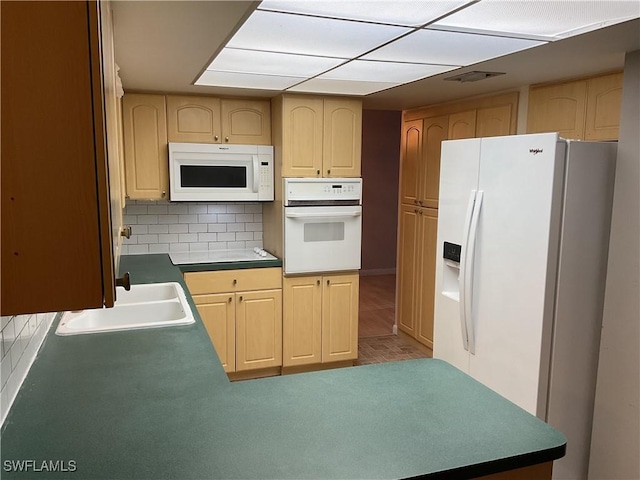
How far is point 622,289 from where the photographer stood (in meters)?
2.29

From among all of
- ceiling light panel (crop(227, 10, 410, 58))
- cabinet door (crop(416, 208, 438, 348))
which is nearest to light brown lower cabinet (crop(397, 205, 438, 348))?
cabinet door (crop(416, 208, 438, 348))

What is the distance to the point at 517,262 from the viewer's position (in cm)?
234

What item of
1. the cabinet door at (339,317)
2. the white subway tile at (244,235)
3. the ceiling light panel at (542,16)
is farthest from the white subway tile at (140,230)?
the ceiling light panel at (542,16)

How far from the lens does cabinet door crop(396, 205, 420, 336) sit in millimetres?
4305

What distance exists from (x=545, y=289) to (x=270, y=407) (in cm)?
147

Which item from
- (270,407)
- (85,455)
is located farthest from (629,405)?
(85,455)

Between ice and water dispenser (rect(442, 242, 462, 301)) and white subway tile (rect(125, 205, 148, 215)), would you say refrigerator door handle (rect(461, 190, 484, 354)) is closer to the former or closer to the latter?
ice and water dispenser (rect(442, 242, 462, 301))

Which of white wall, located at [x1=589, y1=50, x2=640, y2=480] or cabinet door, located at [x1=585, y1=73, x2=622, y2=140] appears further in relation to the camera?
cabinet door, located at [x1=585, y1=73, x2=622, y2=140]

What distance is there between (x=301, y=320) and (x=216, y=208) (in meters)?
1.14

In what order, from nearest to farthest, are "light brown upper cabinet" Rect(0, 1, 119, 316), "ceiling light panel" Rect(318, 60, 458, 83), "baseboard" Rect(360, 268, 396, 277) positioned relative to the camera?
"light brown upper cabinet" Rect(0, 1, 119, 316)
"ceiling light panel" Rect(318, 60, 458, 83)
"baseboard" Rect(360, 268, 396, 277)

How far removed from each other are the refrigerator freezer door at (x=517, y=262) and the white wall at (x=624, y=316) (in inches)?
13.6

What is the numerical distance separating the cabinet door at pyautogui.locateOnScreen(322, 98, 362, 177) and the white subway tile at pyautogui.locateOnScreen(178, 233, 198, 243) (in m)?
1.16

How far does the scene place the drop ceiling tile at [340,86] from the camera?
120 inches

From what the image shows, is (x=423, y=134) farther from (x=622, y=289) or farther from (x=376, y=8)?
(x=376, y=8)
